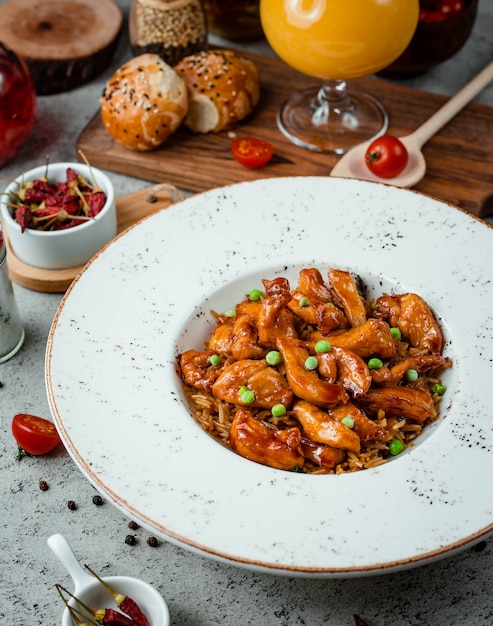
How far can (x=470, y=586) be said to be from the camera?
330 cm

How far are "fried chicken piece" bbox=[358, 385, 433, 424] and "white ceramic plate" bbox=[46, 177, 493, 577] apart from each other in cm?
8

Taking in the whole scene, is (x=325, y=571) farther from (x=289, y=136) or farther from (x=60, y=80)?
(x=60, y=80)

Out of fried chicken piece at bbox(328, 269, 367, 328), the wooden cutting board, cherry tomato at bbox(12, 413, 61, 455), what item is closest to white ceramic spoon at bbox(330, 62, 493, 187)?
the wooden cutting board

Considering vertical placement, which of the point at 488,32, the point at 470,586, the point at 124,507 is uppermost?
the point at 488,32

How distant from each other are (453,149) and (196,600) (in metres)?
3.34

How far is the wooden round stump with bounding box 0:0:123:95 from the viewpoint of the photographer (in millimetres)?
5785

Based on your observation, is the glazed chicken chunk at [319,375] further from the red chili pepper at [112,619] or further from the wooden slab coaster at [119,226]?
the wooden slab coaster at [119,226]

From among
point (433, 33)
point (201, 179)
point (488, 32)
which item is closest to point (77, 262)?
point (201, 179)

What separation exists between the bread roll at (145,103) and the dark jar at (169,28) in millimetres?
536

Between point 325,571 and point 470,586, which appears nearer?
point 325,571

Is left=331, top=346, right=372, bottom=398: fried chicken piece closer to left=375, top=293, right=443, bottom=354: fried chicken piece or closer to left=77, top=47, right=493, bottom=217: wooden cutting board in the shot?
left=375, top=293, right=443, bottom=354: fried chicken piece

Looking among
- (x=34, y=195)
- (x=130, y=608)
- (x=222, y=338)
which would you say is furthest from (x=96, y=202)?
(x=130, y=608)

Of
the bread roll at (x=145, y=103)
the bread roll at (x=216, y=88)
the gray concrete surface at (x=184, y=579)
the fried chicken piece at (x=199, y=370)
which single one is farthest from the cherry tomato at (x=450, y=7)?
the gray concrete surface at (x=184, y=579)

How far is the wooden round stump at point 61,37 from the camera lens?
5.79m
